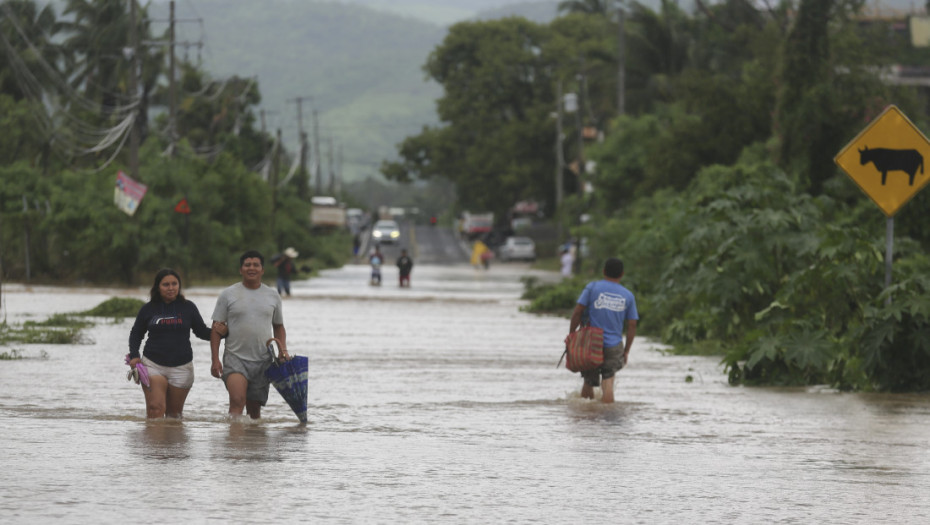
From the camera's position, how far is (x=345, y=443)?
12.5 m

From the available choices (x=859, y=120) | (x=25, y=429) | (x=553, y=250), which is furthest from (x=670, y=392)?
(x=553, y=250)

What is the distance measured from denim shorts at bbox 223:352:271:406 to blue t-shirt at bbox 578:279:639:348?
4029mm

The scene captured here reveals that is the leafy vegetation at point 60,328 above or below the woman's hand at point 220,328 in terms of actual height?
below

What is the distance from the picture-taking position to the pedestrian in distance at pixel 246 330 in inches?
522

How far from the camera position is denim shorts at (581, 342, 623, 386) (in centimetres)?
1619

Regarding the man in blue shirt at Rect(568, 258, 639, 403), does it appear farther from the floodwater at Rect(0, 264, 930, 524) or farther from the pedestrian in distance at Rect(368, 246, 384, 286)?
the pedestrian in distance at Rect(368, 246, 384, 286)

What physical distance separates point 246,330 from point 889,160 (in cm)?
843

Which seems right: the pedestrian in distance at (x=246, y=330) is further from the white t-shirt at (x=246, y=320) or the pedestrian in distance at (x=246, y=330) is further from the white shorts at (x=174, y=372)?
the white shorts at (x=174, y=372)

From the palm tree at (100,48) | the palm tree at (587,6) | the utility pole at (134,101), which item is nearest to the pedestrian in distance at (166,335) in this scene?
the utility pole at (134,101)

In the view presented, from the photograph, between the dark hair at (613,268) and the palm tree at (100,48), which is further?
the palm tree at (100,48)

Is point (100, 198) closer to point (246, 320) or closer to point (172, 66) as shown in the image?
point (172, 66)

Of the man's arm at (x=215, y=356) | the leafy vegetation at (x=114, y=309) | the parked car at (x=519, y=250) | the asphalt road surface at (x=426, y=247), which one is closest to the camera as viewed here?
the man's arm at (x=215, y=356)

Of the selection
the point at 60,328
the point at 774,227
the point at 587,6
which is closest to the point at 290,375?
the point at 774,227

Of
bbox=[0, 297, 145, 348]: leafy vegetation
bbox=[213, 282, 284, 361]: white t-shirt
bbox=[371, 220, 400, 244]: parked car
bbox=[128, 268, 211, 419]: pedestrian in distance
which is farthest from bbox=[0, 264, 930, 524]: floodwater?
bbox=[371, 220, 400, 244]: parked car
